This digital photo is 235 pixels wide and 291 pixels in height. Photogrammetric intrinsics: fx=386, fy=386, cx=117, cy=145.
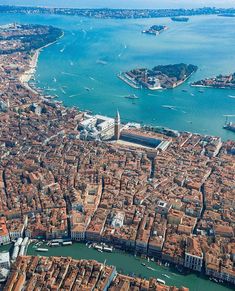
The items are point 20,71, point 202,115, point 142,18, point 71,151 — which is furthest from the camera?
point 142,18

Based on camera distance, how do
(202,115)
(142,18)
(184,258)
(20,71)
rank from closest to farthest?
(184,258) < (202,115) < (20,71) < (142,18)

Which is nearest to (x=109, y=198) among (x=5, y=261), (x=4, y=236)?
(x=4, y=236)

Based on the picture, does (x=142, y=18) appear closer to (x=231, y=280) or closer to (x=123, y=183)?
(x=123, y=183)

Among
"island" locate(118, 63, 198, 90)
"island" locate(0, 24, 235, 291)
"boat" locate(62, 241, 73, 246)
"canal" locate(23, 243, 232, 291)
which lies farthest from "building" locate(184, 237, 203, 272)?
"island" locate(118, 63, 198, 90)

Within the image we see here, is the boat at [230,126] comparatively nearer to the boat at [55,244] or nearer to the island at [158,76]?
the island at [158,76]

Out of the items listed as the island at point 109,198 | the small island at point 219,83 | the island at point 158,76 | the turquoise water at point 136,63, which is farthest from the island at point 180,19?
the island at point 109,198

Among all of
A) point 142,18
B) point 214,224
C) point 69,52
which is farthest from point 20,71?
point 142,18

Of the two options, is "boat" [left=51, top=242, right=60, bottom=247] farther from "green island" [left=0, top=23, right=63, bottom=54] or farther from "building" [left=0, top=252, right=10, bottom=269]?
"green island" [left=0, top=23, right=63, bottom=54]

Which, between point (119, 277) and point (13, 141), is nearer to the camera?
point (119, 277)
